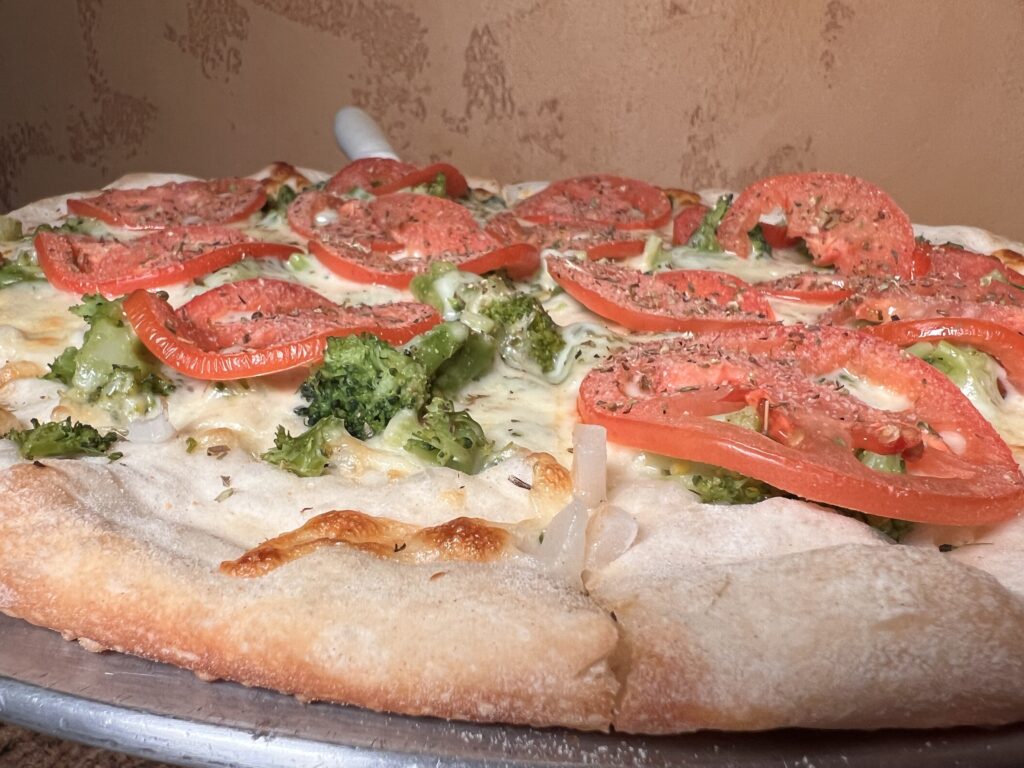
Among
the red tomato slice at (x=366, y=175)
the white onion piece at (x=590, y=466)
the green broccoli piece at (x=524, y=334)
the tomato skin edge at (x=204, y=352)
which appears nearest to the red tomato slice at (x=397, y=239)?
the red tomato slice at (x=366, y=175)

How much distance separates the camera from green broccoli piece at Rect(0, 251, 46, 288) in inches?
117

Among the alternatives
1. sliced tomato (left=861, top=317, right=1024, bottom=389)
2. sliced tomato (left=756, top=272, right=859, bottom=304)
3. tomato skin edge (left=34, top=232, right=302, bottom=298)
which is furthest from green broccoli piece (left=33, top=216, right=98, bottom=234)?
sliced tomato (left=861, top=317, right=1024, bottom=389)

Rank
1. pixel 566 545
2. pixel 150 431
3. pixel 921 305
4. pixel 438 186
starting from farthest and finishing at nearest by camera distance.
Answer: pixel 438 186
pixel 921 305
pixel 150 431
pixel 566 545

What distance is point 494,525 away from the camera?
1.89 m

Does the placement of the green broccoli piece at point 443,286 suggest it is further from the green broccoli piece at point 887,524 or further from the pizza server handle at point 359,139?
the pizza server handle at point 359,139

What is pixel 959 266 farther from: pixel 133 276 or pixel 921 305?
pixel 133 276

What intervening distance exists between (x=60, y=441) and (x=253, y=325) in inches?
22.3

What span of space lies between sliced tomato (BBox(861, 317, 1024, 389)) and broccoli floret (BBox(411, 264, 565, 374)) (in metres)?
0.93

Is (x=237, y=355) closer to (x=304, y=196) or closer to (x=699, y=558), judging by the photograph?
(x=699, y=558)

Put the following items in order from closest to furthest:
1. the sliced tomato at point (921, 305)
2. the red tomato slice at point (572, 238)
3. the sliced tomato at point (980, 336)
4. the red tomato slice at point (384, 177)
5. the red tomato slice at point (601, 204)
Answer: the sliced tomato at point (980, 336) < the sliced tomato at point (921, 305) < the red tomato slice at point (572, 238) < the red tomato slice at point (601, 204) < the red tomato slice at point (384, 177)

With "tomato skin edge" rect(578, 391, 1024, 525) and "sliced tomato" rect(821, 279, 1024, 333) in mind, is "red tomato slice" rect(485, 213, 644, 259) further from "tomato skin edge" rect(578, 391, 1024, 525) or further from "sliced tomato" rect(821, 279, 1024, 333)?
"tomato skin edge" rect(578, 391, 1024, 525)

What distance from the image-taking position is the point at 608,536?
187 cm

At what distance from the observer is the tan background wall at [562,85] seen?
631 cm

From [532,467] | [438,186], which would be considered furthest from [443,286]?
[438,186]
